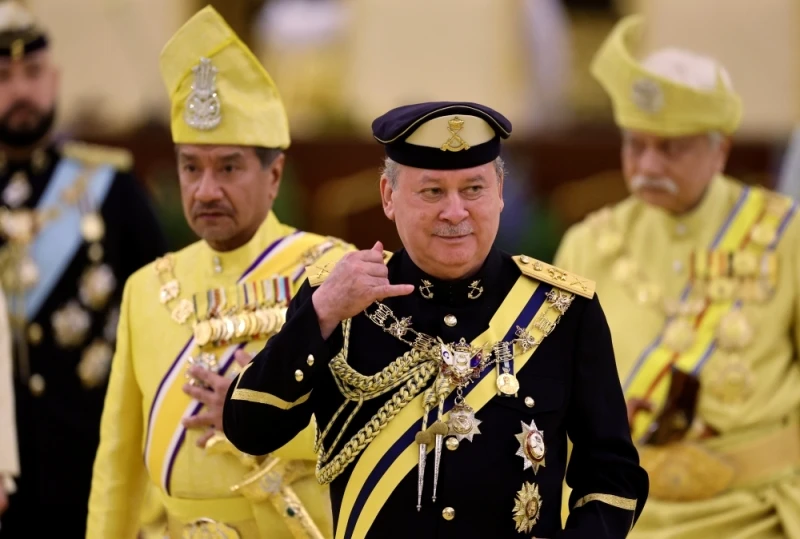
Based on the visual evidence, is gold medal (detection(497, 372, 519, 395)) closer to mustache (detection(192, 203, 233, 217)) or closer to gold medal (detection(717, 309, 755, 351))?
mustache (detection(192, 203, 233, 217))

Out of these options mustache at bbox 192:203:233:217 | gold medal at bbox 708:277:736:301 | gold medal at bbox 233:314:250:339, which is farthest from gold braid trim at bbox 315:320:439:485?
gold medal at bbox 708:277:736:301

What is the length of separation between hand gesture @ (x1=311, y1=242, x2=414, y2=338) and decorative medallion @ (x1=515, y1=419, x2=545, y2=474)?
0.41 metres

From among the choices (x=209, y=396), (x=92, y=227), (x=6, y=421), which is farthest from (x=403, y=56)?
(x=209, y=396)

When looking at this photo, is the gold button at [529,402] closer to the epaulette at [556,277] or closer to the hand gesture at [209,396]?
the epaulette at [556,277]

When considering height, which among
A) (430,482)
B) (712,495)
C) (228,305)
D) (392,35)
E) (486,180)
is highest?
(392,35)

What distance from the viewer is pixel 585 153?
32.4 feet

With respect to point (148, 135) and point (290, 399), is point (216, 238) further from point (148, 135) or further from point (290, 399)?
point (148, 135)

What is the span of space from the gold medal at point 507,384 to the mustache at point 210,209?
118 cm

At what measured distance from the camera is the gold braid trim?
3.57 metres

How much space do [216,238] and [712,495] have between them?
1922mm

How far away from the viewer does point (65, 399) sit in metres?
5.88

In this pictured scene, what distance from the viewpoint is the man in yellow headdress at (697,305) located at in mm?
5215

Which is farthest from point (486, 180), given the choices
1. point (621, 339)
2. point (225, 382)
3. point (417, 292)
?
point (621, 339)

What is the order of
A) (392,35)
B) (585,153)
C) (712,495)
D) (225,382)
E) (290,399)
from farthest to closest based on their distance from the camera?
1. (392,35)
2. (585,153)
3. (712,495)
4. (225,382)
5. (290,399)
